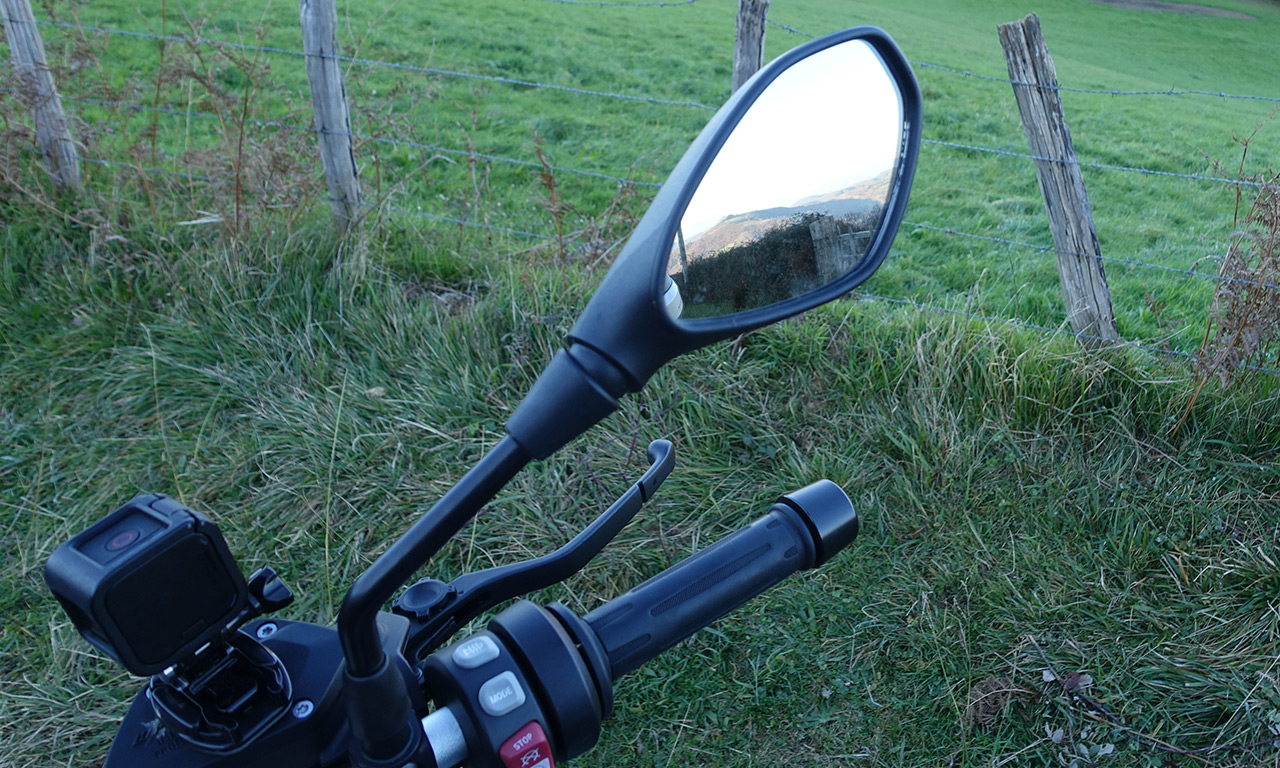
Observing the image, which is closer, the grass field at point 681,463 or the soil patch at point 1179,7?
the grass field at point 681,463

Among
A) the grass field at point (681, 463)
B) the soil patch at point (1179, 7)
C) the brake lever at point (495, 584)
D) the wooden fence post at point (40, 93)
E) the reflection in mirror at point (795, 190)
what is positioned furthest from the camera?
the soil patch at point (1179, 7)

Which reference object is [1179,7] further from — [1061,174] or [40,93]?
[40,93]

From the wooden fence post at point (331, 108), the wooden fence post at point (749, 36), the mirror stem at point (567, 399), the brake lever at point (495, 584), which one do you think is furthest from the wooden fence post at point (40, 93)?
the mirror stem at point (567, 399)

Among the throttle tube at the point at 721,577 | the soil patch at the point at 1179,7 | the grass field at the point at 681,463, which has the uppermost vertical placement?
the soil patch at the point at 1179,7

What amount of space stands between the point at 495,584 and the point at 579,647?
0.12 meters

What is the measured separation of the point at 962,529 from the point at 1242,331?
4.02 feet

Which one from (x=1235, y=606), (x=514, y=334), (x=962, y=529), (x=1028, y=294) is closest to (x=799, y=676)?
(x=962, y=529)

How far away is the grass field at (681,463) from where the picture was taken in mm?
2531

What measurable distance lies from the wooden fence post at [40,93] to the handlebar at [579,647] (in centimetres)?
414

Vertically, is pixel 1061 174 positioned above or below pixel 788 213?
below

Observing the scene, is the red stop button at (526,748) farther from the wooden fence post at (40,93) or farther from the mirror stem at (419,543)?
the wooden fence post at (40,93)

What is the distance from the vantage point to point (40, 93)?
4.11 metres

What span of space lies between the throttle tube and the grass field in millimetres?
1637

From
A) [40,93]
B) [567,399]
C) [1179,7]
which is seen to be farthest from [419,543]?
[1179,7]
